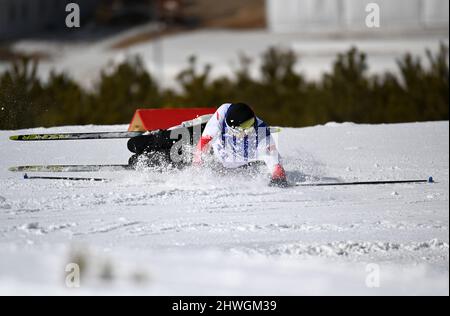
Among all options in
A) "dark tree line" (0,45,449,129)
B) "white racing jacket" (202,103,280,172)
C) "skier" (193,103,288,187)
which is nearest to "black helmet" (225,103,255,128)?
"skier" (193,103,288,187)

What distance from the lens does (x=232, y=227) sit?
7102 mm

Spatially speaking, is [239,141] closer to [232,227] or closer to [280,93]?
[232,227]

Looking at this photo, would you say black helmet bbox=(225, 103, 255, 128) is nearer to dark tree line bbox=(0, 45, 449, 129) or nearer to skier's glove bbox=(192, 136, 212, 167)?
skier's glove bbox=(192, 136, 212, 167)

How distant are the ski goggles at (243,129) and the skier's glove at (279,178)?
13.9 inches

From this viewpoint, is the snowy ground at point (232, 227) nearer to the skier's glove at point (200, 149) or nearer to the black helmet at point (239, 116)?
the skier's glove at point (200, 149)

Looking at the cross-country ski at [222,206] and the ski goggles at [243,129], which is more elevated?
the ski goggles at [243,129]

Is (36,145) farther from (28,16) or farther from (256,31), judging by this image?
(28,16)

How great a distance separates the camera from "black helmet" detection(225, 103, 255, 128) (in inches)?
326

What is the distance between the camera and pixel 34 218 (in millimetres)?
7230

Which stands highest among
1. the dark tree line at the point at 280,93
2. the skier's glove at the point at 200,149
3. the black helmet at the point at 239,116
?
the black helmet at the point at 239,116

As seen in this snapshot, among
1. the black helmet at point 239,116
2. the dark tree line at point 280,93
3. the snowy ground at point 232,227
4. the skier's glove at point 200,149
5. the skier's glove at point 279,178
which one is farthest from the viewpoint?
the dark tree line at point 280,93

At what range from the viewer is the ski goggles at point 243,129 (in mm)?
8318

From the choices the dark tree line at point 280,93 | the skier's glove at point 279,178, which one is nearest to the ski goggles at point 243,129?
the skier's glove at point 279,178

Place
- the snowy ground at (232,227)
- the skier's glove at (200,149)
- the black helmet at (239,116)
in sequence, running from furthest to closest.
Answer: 1. the skier's glove at (200,149)
2. the black helmet at (239,116)
3. the snowy ground at (232,227)
